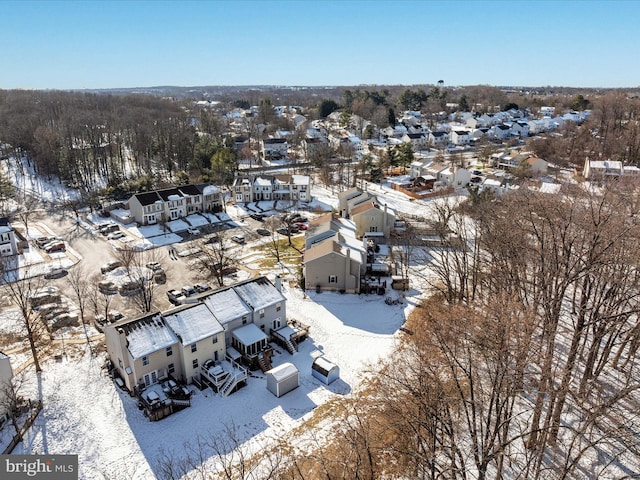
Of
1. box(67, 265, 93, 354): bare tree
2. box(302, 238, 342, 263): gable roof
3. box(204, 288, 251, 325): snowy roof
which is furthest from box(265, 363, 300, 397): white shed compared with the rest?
box(67, 265, 93, 354): bare tree

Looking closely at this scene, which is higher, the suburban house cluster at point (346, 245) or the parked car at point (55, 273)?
the suburban house cluster at point (346, 245)

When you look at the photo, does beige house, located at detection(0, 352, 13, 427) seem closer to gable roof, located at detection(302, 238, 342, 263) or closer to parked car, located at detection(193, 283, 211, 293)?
parked car, located at detection(193, 283, 211, 293)

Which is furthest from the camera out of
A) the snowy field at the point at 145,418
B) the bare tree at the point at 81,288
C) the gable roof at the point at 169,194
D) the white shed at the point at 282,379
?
the gable roof at the point at 169,194

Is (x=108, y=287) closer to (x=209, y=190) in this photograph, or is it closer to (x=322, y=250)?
(x=322, y=250)

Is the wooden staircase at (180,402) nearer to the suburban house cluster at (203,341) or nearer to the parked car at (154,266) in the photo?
the suburban house cluster at (203,341)

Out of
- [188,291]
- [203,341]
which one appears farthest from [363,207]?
[203,341]

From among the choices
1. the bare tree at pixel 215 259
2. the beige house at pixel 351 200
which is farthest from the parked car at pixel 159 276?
the beige house at pixel 351 200

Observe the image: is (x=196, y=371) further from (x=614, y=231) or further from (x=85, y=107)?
(x=85, y=107)
